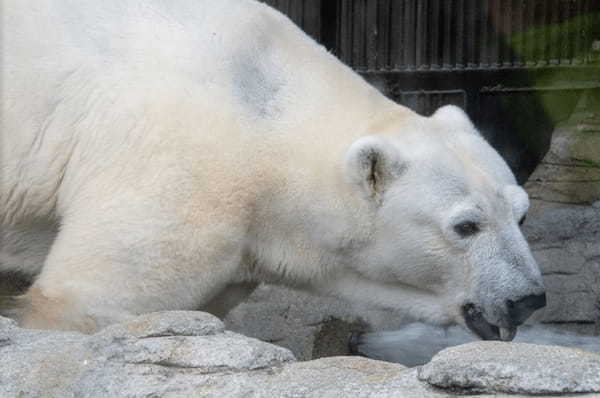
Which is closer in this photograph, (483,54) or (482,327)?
(482,327)

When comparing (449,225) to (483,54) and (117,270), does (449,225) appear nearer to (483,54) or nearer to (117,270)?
(117,270)

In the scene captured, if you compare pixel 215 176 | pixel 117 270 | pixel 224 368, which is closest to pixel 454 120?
pixel 215 176

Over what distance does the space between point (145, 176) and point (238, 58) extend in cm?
55

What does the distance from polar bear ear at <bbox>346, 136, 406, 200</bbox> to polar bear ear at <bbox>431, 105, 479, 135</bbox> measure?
0.40m

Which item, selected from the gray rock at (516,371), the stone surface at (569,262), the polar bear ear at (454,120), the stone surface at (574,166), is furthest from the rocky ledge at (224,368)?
the stone surface at (574,166)

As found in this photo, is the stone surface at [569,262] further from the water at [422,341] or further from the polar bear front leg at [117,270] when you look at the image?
the polar bear front leg at [117,270]

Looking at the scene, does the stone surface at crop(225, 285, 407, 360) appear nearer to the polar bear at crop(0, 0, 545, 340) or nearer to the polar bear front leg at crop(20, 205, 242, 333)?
the polar bear at crop(0, 0, 545, 340)

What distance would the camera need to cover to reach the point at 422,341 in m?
5.69

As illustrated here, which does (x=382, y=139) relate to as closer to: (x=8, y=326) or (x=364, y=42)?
(x=8, y=326)

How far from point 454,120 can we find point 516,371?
6.69ft

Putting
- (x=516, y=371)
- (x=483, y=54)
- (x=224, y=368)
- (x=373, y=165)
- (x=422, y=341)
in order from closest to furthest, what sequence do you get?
(x=516, y=371)
(x=224, y=368)
(x=373, y=165)
(x=422, y=341)
(x=483, y=54)

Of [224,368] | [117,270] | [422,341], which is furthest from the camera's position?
[422,341]

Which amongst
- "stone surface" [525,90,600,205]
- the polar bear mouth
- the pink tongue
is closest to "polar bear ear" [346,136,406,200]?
the polar bear mouth

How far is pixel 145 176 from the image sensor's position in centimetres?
396
